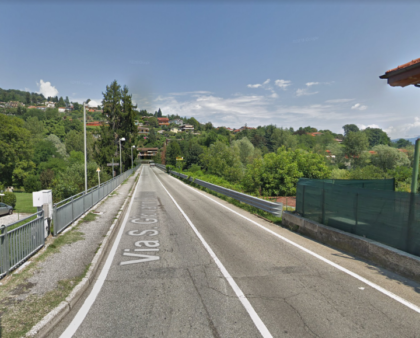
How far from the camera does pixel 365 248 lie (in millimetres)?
6723

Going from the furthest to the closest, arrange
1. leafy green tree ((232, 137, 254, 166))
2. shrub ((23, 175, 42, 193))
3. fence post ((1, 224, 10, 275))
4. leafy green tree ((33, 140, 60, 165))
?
leafy green tree ((232, 137, 254, 166)) → leafy green tree ((33, 140, 60, 165)) → shrub ((23, 175, 42, 193)) → fence post ((1, 224, 10, 275))

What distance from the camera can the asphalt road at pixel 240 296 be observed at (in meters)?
3.84

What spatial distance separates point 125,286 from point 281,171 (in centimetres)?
2306

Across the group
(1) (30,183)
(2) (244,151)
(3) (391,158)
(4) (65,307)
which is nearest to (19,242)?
(4) (65,307)

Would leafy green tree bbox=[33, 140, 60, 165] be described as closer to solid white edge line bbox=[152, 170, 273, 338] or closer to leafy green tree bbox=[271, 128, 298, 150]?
leafy green tree bbox=[271, 128, 298, 150]

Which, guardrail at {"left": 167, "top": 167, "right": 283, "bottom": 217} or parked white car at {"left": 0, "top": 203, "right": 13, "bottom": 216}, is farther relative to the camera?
parked white car at {"left": 0, "top": 203, "right": 13, "bottom": 216}

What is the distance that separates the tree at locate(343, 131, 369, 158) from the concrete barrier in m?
67.6

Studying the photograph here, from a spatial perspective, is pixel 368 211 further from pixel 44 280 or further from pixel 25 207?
pixel 25 207

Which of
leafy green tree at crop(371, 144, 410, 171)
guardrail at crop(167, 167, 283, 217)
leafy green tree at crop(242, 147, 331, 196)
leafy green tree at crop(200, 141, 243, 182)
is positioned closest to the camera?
guardrail at crop(167, 167, 283, 217)

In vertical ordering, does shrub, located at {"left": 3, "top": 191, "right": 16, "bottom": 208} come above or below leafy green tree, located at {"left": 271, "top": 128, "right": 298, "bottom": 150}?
below

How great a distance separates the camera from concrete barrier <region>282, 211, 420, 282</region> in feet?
18.3

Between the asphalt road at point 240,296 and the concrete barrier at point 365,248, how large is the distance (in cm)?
26

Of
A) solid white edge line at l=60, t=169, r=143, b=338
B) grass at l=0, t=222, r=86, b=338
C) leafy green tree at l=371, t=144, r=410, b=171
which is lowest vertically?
solid white edge line at l=60, t=169, r=143, b=338

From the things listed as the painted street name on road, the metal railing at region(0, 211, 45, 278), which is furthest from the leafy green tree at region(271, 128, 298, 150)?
the metal railing at region(0, 211, 45, 278)
